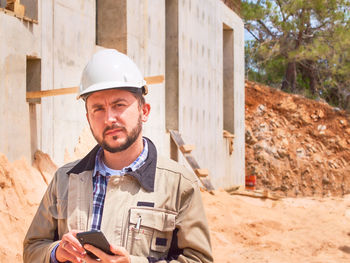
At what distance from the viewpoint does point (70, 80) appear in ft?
20.9

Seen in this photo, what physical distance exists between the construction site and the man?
7.38 feet

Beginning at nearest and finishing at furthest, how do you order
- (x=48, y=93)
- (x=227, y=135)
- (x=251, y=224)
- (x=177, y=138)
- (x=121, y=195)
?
(x=121, y=195) → (x=48, y=93) → (x=251, y=224) → (x=177, y=138) → (x=227, y=135)

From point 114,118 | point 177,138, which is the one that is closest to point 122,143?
point 114,118

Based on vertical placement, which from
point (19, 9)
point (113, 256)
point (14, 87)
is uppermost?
point (19, 9)

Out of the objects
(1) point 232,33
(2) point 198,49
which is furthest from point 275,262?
(1) point 232,33

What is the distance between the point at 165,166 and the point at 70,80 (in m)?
4.67

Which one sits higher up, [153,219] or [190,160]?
[153,219]

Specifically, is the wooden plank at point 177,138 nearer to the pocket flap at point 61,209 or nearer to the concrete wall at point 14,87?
the concrete wall at point 14,87

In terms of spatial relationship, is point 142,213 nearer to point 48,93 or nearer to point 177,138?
point 48,93

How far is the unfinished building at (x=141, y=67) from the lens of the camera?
5359 mm

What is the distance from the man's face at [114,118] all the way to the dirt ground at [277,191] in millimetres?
3125

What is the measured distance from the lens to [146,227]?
73.8 inches

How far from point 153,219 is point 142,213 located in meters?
0.05

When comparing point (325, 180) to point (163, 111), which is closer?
point (163, 111)
